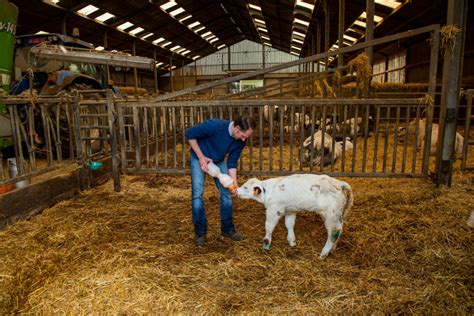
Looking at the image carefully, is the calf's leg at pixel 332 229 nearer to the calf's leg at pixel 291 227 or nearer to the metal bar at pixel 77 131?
the calf's leg at pixel 291 227

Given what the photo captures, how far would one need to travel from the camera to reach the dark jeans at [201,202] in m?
3.64

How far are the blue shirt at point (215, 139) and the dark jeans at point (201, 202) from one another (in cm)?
18

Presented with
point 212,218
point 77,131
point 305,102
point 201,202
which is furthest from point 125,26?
point 201,202

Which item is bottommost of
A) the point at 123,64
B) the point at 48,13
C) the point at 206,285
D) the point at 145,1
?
the point at 206,285

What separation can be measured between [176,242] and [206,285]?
974mm

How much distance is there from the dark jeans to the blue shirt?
18 centimetres

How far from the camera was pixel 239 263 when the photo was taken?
3.19m

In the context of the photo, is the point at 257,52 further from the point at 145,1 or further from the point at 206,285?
the point at 206,285

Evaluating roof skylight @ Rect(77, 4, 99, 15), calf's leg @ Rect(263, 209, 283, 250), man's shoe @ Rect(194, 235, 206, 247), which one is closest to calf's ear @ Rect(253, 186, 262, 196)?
calf's leg @ Rect(263, 209, 283, 250)

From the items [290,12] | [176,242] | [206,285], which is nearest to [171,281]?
[206,285]

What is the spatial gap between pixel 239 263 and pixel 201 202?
796 mm

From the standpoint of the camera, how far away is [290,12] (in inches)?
816

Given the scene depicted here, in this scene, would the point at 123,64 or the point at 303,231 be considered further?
the point at 123,64

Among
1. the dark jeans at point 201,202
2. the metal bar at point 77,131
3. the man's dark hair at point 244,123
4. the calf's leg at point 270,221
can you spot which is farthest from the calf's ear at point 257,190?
the metal bar at point 77,131
